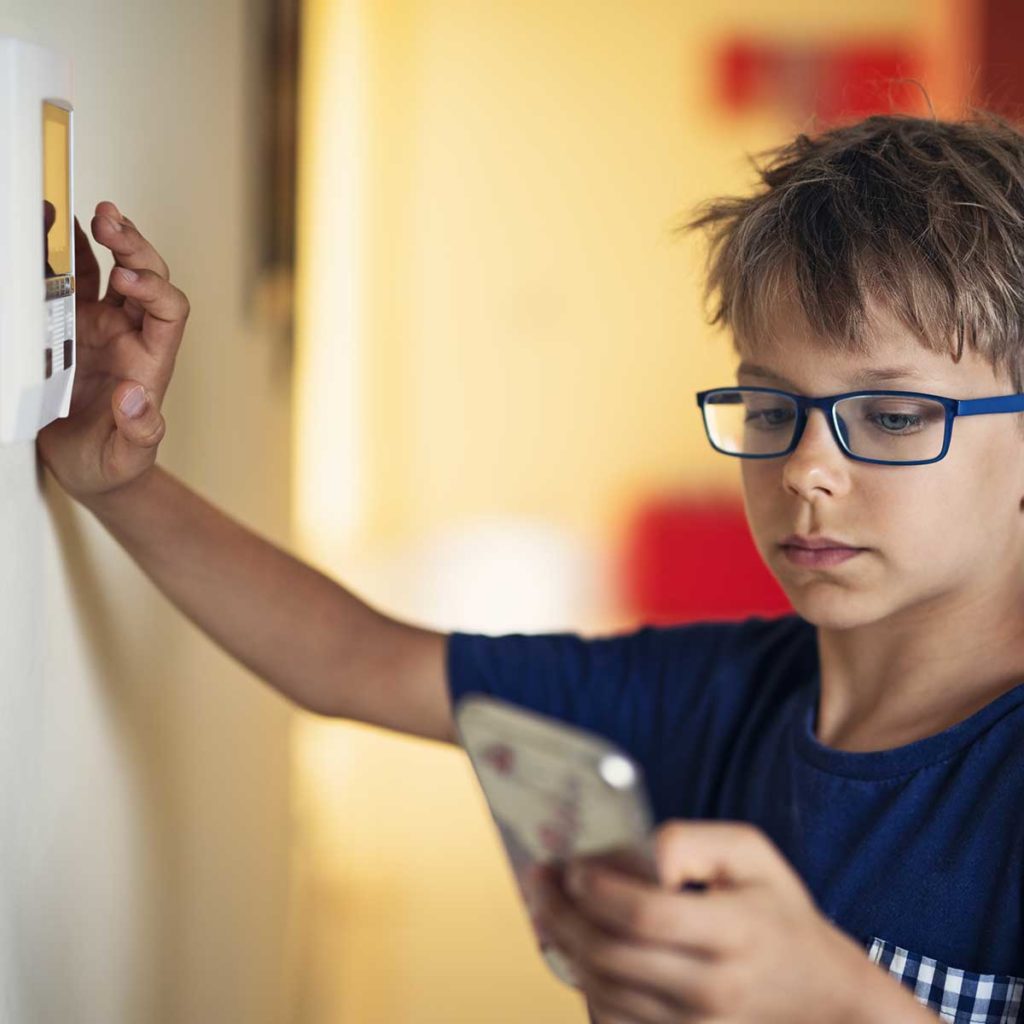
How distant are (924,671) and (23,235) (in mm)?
834

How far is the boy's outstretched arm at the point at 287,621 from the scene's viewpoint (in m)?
1.23

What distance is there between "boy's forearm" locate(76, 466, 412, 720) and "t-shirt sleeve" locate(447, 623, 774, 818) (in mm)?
108

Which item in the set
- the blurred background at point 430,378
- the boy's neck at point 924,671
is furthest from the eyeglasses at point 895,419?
the blurred background at point 430,378

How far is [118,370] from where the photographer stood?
1062 mm

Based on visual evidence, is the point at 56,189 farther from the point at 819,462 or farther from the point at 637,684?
the point at 637,684

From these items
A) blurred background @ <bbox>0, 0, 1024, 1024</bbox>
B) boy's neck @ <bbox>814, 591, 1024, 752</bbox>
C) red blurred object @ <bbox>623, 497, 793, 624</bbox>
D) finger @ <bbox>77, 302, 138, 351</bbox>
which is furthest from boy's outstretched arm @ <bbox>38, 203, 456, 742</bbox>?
red blurred object @ <bbox>623, 497, 793, 624</bbox>

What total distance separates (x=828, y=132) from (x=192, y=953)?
1171 millimetres

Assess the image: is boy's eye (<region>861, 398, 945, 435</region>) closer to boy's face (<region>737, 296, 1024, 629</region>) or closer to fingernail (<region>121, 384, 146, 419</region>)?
boy's face (<region>737, 296, 1024, 629</region>)

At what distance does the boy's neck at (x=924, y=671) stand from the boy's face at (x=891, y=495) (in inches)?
1.7

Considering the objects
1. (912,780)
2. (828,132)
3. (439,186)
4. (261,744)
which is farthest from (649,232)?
(912,780)

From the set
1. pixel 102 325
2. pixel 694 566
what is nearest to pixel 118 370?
pixel 102 325

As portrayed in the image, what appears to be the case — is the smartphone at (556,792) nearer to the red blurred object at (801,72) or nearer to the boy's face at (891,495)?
the boy's face at (891,495)

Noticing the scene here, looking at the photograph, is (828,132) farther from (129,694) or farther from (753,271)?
(129,694)

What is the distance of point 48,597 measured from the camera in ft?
3.26
